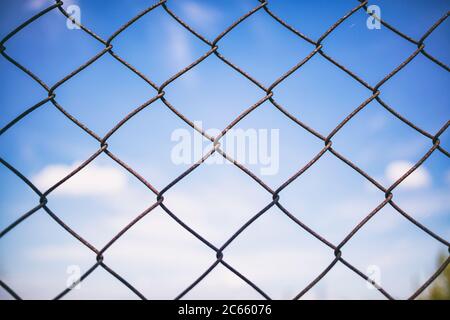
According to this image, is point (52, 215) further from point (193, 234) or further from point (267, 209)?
point (267, 209)

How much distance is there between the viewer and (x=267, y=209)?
43.8 inches

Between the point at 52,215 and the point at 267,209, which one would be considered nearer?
the point at 52,215

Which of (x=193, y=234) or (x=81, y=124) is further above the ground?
(x=81, y=124)

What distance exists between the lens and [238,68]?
1133 millimetres

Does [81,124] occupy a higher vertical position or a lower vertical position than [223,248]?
higher
